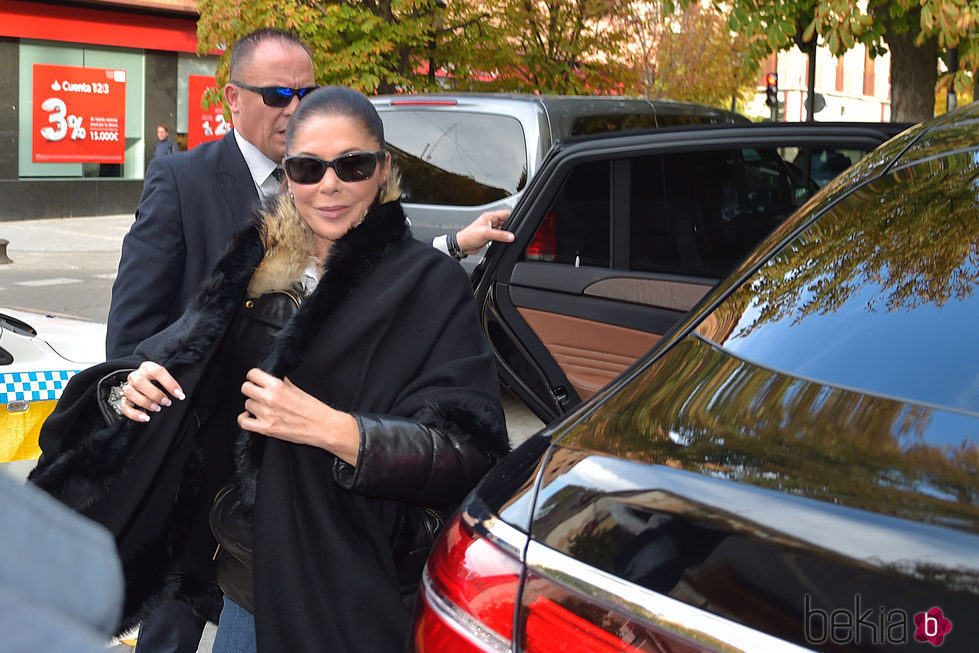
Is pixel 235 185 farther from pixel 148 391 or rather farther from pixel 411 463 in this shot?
pixel 411 463

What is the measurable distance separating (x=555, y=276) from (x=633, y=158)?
0.51 meters

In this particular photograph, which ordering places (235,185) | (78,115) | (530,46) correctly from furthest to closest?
(78,115) → (530,46) → (235,185)

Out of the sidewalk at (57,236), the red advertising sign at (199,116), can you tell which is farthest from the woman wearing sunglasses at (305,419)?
the red advertising sign at (199,116)

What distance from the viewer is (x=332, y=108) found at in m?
2.41

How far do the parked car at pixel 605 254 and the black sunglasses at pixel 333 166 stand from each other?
160cm

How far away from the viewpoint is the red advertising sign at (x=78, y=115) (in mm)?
20797

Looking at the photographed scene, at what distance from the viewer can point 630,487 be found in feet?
4.84

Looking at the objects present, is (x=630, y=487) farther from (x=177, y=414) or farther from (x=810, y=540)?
(x=177, y=414)

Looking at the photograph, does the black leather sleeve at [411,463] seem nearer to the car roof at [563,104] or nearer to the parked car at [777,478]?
the parked car at [777,478]

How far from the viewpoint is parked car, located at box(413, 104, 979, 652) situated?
1235mm

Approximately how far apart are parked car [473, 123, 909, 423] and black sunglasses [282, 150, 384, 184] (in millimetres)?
1597

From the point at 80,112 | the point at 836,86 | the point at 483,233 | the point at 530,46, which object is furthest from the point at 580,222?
the point at 836,86

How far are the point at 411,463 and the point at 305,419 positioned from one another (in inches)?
8.8

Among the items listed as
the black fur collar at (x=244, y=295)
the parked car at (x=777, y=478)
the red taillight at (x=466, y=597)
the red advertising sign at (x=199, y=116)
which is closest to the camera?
the parked car at (x=777, y=478)
